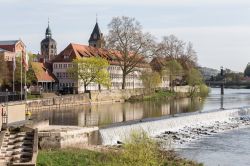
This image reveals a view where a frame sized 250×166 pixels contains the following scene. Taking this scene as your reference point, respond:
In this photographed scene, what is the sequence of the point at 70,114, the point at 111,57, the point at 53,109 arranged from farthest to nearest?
the point at 111,57
the point at 53,109
the point at 70,114

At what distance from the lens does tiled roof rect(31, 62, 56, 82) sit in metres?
86.1

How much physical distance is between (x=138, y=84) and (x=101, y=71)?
3398 centimetres

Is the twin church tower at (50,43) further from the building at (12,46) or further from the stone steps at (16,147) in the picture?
the stone steps at (16,147)

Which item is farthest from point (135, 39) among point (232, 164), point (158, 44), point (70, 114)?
point (232, 164)

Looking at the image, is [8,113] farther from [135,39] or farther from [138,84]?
[138,84]

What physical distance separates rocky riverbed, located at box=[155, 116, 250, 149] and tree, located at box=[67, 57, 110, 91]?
31.6 meters

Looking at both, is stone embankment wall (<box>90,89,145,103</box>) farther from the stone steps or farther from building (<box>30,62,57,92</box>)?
the stone steps

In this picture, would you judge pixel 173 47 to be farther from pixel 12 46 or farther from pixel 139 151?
pixel 139 151

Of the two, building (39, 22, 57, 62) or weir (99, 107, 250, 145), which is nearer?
weir (99, 107, 250, 145)

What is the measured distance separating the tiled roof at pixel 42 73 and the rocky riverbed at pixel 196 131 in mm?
38986

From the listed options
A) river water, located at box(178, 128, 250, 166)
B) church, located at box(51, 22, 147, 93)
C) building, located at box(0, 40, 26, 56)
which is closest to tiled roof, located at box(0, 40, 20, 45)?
building, located at box(0, 40, 26, 56)

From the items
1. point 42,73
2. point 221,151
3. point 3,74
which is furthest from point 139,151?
point 42,73

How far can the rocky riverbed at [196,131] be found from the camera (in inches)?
1486

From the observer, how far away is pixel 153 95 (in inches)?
3775
